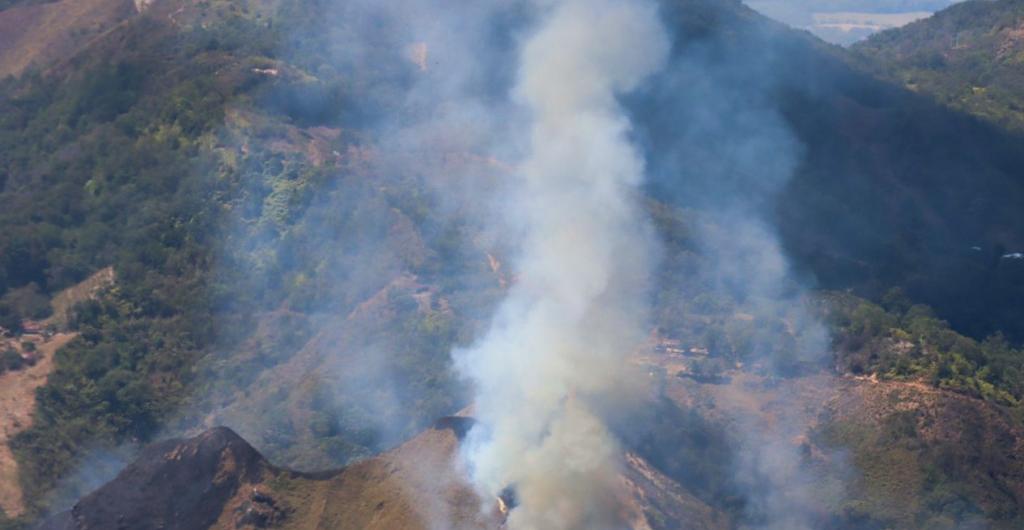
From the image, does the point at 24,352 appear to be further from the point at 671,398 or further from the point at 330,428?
the point at 671,398

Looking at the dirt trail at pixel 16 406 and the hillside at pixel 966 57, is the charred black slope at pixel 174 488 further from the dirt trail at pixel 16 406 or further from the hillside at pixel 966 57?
the hillside at pixel 966 57

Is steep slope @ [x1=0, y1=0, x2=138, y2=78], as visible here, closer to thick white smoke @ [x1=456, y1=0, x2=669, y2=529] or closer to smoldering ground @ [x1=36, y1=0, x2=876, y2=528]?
smoldering ground @ [x1=36, y1=0, x2=876, y2=528]

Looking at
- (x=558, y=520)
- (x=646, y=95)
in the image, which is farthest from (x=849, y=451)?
(x=646, y=95)

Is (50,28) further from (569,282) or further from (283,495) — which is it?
(283,495)

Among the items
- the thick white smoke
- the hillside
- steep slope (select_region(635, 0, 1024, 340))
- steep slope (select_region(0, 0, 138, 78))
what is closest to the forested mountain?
steep slope (select_region(635, 0, 1024, 340))

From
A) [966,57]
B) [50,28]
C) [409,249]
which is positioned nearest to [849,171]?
[966,57]

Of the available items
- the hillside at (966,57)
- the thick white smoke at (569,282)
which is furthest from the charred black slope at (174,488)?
the hillside at (966,57)
